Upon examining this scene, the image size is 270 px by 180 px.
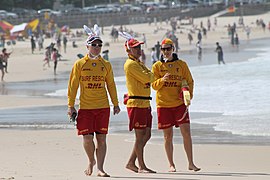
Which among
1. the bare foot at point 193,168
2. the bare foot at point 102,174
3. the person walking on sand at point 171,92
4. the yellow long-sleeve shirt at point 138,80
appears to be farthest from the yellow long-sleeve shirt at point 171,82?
the bare foot at point 102,174

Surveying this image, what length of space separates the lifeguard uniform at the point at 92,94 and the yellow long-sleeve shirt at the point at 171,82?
843 millimetres

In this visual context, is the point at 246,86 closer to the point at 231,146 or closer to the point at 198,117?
the point at 198,117

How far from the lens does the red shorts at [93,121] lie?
9.34 metres

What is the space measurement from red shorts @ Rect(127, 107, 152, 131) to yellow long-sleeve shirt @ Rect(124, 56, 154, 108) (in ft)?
0.17

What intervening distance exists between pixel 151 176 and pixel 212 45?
5478 centimetres

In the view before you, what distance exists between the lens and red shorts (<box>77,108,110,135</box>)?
934cm

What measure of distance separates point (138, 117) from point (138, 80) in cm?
42

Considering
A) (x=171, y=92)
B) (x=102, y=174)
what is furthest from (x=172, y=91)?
(x=102, y=174)

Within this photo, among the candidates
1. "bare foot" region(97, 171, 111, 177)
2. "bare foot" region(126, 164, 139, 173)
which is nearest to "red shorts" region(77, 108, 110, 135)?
"bare foot" region(97, 171, 111, 177)

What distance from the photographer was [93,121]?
9352mm

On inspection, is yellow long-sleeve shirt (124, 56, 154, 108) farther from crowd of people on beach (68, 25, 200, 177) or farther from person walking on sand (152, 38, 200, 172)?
person walking on sand (152, 38, 200, 172)

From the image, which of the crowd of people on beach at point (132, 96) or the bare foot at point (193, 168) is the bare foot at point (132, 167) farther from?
the bare foot at point (193, 168)

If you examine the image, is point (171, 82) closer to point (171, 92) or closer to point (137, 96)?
point (171, 92)

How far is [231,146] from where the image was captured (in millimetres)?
13047
